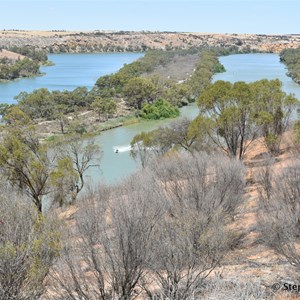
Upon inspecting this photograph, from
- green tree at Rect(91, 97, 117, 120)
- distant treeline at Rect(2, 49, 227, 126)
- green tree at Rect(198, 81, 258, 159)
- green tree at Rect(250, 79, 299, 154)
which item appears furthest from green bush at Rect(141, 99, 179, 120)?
green tree at Rect(198, 81, 258, 159)

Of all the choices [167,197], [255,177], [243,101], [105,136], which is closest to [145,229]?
[167,197]

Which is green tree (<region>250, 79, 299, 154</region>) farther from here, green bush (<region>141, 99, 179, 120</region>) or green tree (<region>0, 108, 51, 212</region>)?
green bush (<region>141, 99, 179, 120</region>)

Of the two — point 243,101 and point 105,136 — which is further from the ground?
point 243,101

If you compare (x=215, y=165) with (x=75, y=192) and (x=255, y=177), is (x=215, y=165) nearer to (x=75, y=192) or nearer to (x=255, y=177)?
(x=255, y=177)

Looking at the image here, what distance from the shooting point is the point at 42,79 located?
103625 mm

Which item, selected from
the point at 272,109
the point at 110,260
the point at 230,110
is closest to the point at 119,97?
the point at 272,109

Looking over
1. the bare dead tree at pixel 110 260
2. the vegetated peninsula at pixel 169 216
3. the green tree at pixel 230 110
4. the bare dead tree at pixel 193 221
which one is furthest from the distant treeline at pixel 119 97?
the bare dead tree at pixel 110 260

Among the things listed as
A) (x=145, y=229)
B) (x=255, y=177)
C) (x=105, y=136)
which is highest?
(x=145, y=229)

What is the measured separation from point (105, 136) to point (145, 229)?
39009 millimetres

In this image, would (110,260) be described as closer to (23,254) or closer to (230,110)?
(23,254)

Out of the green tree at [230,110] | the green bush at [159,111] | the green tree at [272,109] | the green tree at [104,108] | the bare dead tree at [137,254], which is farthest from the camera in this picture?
the green bush at [159,111]

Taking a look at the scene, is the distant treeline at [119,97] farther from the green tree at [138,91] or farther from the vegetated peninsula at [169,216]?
the vegetated peninsula at [169,216]

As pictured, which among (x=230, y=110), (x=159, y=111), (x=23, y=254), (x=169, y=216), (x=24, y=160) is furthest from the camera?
(x=159, y=111)

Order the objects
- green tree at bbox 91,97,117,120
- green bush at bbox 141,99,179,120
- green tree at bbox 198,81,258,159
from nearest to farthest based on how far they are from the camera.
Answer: green tree at bbox 198,81,258,159, green tree at bbox 91,97,117,120, green bush at bbox 141,99,179,120
